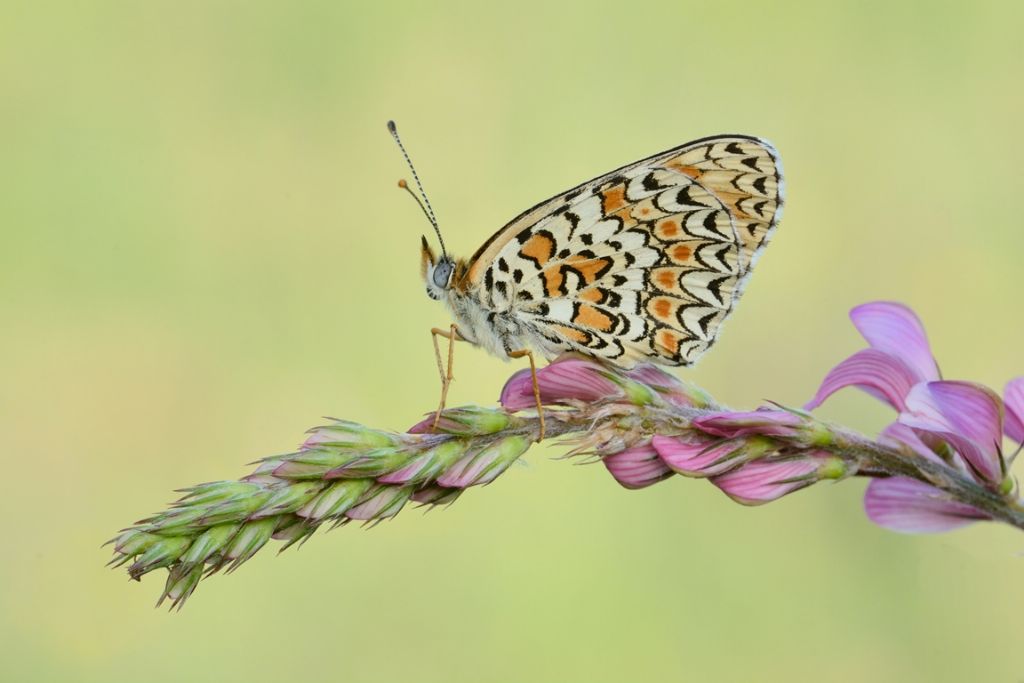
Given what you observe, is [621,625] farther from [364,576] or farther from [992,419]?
[992,419]

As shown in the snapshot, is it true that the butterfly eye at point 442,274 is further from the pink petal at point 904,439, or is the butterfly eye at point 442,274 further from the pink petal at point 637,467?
the pink petal at point 904,439

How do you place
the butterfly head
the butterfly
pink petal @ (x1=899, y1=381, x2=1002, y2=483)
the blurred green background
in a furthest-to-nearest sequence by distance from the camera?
the blurred green background < the butterfly head < the butterfly < pink petal @ (x1=899, y1=381, x2=1002, y2=483)

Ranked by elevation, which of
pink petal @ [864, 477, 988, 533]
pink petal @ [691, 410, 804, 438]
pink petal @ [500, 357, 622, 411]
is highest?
pink petal @ [500, 357, 622, 411]

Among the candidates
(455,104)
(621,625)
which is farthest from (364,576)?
(455,104)

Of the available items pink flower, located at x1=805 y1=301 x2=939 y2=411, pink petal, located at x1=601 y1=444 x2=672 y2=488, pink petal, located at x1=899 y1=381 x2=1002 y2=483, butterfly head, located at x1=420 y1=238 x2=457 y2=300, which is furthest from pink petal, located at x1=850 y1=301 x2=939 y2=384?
butterfly head, located at x1=420 y1=238 x2=457 y2=300

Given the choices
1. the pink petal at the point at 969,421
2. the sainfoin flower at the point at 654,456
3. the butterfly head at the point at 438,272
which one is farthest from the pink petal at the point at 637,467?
the butterfly head at the point at 438,272

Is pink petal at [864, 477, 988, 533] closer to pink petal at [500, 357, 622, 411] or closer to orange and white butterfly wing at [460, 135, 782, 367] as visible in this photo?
pink petal at [500, 357, 622, 411]

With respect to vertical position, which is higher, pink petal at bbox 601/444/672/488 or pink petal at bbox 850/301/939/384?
pink petal at bbox 850/301/939/384

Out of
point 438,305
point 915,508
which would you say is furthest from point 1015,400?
point 438,305
